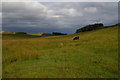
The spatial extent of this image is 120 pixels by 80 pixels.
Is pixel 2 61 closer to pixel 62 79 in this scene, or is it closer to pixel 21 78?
pixel 21 78

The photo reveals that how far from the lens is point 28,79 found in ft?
14.5

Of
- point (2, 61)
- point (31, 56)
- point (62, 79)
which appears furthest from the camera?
point (31, 56)

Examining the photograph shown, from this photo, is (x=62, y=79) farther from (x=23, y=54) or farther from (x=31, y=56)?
(x=23, y=54)

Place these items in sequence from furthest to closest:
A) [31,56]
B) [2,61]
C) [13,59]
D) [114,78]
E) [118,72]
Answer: [31,56] → [13,59] → [2,61] → [118,72] → [114,78]

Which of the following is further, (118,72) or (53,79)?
(118,72)

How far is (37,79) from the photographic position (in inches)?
172

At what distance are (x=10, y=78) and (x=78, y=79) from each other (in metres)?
2.91

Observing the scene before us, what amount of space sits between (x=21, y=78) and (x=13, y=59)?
4128mm

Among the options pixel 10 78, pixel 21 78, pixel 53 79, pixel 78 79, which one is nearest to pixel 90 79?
pixel 78 79

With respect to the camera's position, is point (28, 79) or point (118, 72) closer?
point (28, 79)

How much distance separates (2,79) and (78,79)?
3191mm

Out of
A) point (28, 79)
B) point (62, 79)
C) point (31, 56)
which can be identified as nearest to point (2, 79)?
point (28, 79)

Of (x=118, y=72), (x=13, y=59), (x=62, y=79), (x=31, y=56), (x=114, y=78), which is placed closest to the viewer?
(x=62, y=79)

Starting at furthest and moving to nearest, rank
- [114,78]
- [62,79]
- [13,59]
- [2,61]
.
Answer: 1. [13,59]
2. [2,61]
3. [114,78]
4. [62,79]
